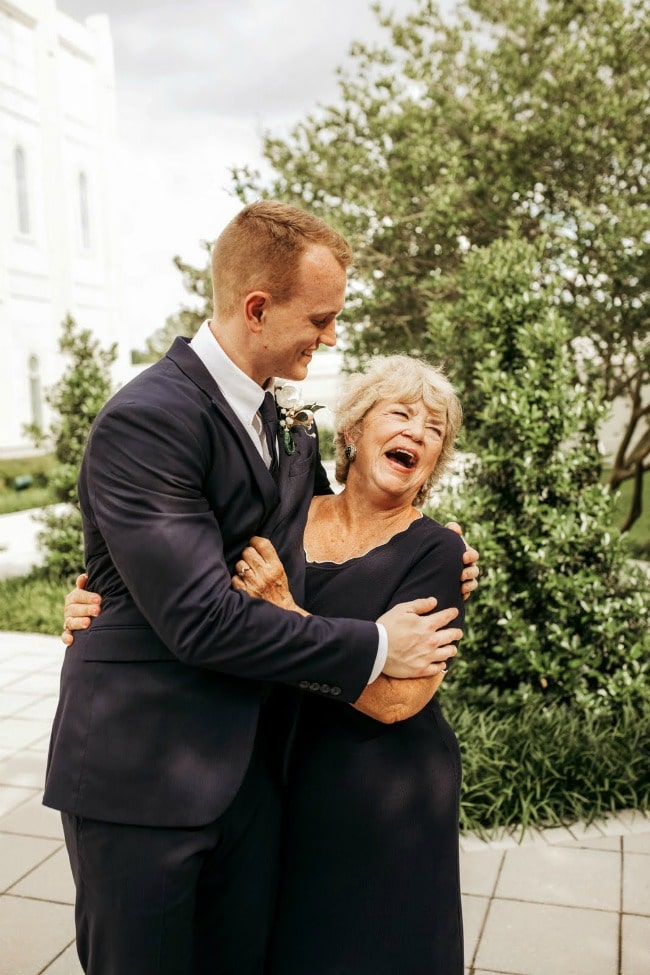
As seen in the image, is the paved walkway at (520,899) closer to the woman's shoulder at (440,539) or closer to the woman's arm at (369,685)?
the woman's arm at (369,685)

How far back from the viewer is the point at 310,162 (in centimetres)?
801

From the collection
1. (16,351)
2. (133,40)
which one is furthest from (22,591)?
(133,40)

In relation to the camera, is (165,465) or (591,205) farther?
(591,205)

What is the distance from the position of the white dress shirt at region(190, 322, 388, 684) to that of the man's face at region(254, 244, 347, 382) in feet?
0.19

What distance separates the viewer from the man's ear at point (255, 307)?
1834 millimetres

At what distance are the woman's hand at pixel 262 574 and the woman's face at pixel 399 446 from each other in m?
0.41

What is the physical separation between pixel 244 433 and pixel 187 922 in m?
0.98

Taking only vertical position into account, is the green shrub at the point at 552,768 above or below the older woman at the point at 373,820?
below

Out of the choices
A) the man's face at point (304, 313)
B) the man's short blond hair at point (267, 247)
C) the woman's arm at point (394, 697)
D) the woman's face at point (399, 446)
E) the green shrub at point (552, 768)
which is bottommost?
the green shrub at point (552, 768)

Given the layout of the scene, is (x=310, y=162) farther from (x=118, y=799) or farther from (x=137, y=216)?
(x=137, y=216)

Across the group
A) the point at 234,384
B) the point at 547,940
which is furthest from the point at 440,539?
the point at 547,940

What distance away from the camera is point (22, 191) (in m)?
24.2

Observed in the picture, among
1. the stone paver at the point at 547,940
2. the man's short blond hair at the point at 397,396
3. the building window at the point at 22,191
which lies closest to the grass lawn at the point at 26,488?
the building window at the point at 22,191

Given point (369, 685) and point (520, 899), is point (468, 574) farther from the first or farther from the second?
point (520, 899)
